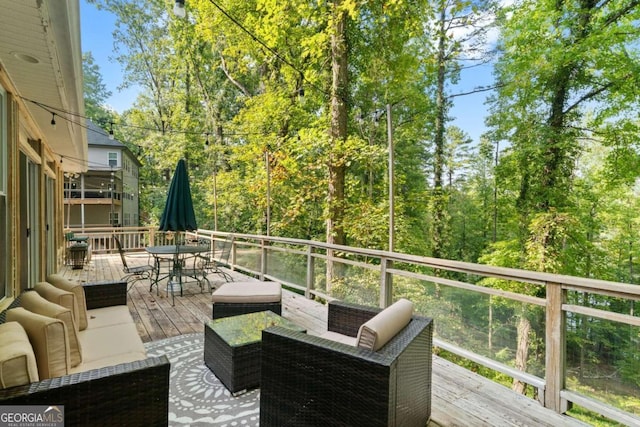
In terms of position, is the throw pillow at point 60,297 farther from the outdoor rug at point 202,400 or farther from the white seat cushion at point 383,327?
the white seat cushion at point 383,327

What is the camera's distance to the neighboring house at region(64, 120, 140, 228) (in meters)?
16.4

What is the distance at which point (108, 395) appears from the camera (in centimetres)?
140

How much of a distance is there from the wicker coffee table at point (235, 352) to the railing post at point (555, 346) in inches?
71.1

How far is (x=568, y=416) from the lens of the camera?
2.21m

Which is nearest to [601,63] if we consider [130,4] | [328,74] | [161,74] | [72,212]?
[328,74]

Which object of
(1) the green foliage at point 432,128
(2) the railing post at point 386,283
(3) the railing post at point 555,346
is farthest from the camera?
(1) the green foliage at point 432,128

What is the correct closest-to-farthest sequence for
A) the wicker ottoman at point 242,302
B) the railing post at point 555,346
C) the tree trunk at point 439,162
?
1. the railing post at point 555,346
2. the wicker ottoman at point 242,302
3. the tree trunk at point 439,162

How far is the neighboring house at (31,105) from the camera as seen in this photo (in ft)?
7.07

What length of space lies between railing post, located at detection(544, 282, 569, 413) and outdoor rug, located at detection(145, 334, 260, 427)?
2070mm

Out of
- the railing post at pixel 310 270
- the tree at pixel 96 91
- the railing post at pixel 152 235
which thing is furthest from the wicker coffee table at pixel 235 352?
the tree at pixel 96 91

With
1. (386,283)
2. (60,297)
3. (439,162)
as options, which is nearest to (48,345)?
(60,297)

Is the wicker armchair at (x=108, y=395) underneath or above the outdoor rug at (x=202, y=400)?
above

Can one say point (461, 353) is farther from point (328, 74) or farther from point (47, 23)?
point (328, 74)

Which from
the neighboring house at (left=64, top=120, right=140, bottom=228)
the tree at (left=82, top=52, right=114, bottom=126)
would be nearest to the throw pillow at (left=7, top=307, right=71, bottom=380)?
the neighboring house at (left=64, top=120, right=140, bottom=228)
